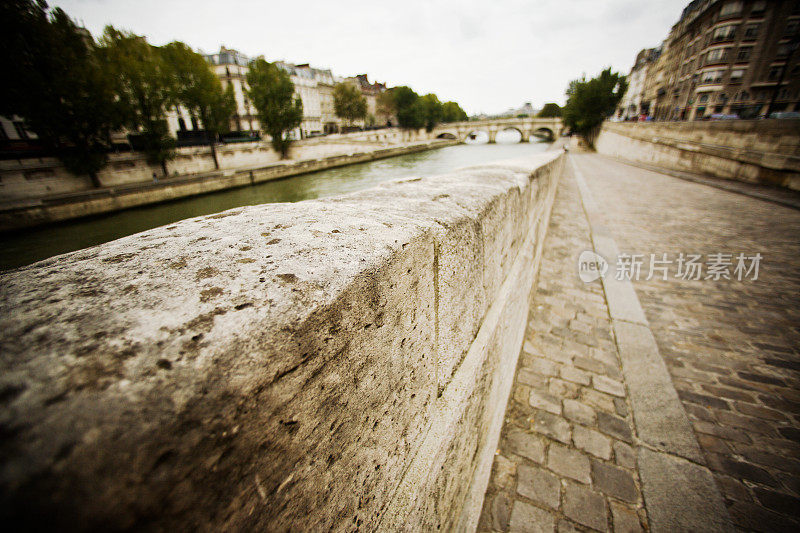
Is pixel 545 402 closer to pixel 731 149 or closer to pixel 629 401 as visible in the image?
pixel 629 401

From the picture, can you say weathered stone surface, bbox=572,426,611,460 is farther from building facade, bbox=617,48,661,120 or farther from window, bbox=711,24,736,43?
building facade, bbox=617,48,661,120

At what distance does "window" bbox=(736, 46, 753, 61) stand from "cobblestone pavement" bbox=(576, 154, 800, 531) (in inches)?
1891

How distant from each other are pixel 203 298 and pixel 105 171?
1009 inches

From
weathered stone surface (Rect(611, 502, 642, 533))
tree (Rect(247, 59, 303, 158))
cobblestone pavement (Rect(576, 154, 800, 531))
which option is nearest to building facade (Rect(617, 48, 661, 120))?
tree (Rect(247, 59, 303, 158))

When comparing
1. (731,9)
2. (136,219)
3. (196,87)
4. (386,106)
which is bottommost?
(136,219)

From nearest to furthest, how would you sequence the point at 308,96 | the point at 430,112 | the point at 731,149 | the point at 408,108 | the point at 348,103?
the point at 731,149, the point at 348,103, the point at 308,96, the point at 408,108, the point at 430,112

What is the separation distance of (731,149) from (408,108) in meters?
54.0

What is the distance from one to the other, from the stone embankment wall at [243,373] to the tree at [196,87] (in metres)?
29.1

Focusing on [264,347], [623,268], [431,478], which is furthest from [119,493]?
[623,268]

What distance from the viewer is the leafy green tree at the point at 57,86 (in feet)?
46.2

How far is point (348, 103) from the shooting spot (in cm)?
5278

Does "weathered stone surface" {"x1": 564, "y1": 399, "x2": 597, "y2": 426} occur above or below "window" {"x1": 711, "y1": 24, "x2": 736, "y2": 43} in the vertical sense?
below

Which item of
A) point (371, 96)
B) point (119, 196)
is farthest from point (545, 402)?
point (371, 96)

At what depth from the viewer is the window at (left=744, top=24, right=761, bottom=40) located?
33.8 m
